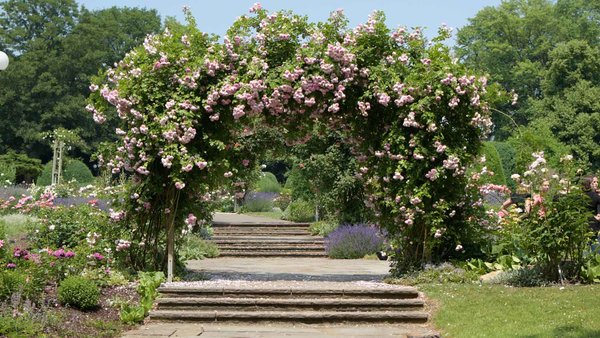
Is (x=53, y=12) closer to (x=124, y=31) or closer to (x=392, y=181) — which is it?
(x=124, y=31)

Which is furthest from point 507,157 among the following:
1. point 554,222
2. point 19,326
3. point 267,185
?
point 19,326

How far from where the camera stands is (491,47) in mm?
51031

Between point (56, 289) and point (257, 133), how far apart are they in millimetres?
4275

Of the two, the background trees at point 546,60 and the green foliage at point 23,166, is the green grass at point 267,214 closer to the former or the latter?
the green foliage at point 23,166

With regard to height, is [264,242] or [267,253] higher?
[264,242]

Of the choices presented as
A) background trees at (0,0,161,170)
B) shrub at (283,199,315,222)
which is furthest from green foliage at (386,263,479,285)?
background trees at (0,0,161,170)

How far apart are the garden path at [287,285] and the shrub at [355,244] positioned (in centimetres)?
111

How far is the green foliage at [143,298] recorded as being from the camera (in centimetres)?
884

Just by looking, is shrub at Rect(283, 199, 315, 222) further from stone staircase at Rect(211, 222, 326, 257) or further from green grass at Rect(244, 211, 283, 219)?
stone staircase at Rect(211, 222, 326, 257)

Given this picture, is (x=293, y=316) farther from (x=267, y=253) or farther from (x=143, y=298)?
(x=267, y=253)

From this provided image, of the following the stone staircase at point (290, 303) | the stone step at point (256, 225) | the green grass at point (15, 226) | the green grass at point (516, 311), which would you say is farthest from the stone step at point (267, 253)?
the green grass at point (516, 311)

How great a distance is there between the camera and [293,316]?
9.18m

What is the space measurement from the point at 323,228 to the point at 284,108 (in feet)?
32.6

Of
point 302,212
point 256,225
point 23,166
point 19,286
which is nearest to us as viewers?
point 19,286
